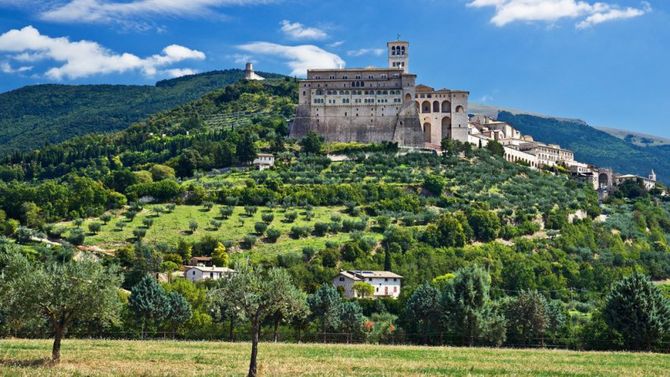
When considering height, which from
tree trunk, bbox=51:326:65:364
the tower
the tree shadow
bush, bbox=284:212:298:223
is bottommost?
the tree shadow

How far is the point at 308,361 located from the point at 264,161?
294 ft

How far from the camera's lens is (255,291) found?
33.4 metres

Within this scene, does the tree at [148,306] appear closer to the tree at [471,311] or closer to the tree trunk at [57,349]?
the tree at [471,311]

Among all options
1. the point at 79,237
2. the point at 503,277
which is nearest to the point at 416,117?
the point at 503,277

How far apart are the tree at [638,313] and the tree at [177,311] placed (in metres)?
27.4

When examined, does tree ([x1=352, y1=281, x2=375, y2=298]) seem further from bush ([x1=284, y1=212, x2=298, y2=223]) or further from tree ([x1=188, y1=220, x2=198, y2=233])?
tree ([x1=188, y1=220, x2=198, y2=233])

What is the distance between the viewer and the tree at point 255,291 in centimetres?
3312

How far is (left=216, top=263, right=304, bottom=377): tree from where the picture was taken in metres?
33.1

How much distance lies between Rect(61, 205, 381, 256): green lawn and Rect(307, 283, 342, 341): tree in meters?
29.6

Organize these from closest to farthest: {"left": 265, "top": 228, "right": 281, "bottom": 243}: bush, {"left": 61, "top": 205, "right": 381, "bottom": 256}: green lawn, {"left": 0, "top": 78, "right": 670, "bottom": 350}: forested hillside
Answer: {"left": 0, "top": 78, "right": 670, "bottom": 350}: forested hillside, {"left": 61, "top": 205, "right": 381, "bottom": 256}: green lawn, {"left": 265, "top": 228, "right": 281, "bottom": 243}: bush

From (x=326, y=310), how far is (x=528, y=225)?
50.5m

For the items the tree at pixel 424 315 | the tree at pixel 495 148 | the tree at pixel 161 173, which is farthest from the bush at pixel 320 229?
the tree at pixel 495 148

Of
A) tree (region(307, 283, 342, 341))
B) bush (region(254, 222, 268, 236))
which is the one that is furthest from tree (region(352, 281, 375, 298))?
tree (region(307, 283, 342, 341))

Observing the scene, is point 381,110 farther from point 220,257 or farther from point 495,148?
point 220,257
